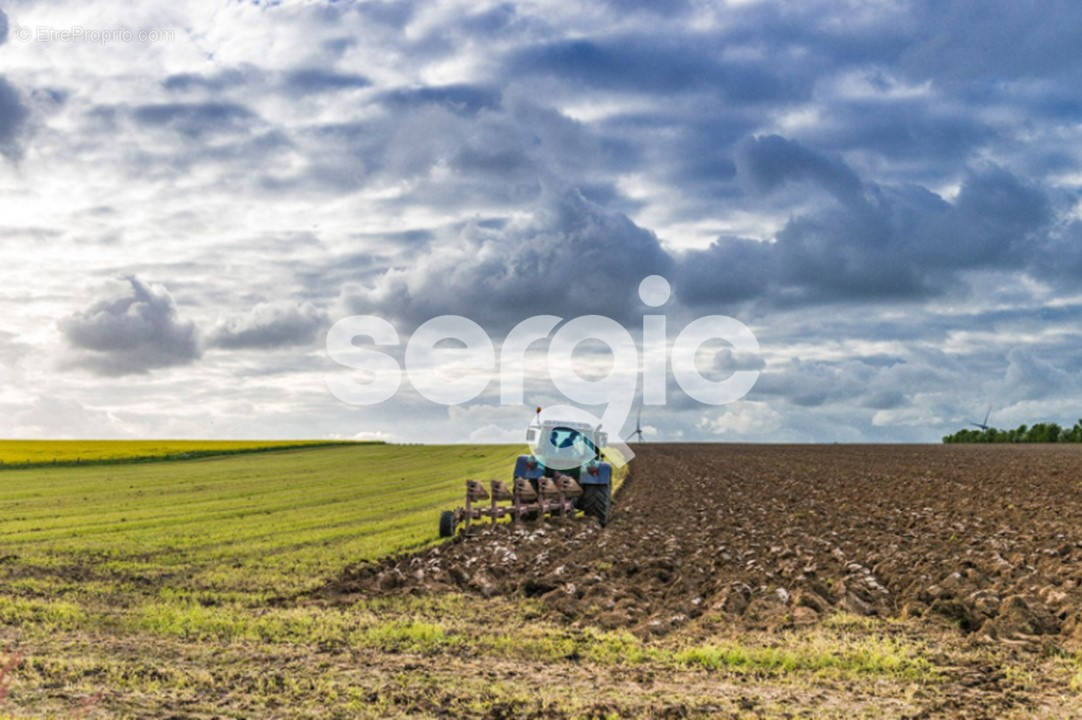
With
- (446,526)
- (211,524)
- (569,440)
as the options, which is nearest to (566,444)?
(569,440)

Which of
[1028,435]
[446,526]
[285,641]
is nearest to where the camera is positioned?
[285,641]

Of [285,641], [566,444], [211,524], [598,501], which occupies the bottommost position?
[211,524]

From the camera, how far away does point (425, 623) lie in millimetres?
12672

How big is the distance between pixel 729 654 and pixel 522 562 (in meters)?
→ 6.91

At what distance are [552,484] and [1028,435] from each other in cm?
14871

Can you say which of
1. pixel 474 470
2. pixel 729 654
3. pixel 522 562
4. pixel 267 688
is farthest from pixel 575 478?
pixel 474 470

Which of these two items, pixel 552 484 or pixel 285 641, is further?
pixel 552 484

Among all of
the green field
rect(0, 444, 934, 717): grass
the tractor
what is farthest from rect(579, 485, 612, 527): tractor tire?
rect(0, 444, 934, 717): grass

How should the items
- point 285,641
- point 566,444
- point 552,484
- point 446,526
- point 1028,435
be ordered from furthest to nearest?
point 1028,435 < point 566,444 < point 552,484 < point 446,526 < point 285,641

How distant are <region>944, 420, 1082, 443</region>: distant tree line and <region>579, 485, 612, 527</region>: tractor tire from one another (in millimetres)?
141050

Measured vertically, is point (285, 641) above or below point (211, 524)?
above

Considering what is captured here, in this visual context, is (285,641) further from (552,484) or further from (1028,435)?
(1028,435)

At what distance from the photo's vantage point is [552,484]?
24.4 metres

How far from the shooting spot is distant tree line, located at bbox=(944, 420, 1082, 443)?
14188cm
